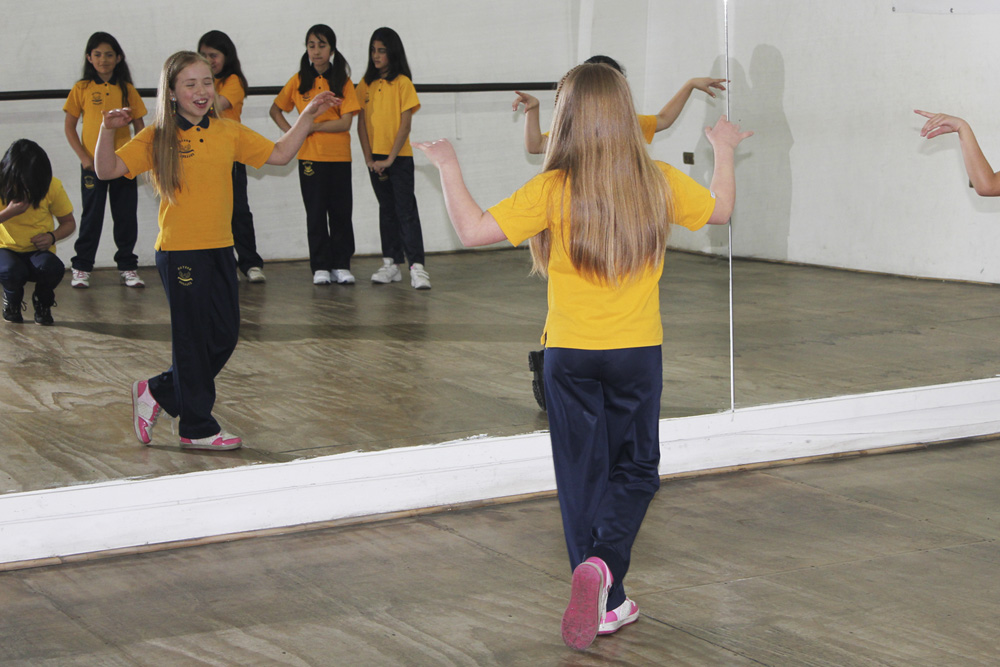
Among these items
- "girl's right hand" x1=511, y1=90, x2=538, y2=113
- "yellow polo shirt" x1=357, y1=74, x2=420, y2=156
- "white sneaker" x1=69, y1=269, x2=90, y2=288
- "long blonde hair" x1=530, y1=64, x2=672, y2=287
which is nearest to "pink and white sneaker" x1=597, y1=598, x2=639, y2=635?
"long blonde hair" x1=530, y1=64, x2=672, y2=287

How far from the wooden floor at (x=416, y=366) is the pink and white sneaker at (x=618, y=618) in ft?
3.70

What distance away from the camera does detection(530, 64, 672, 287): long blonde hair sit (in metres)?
2.10

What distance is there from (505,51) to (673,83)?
3606mm

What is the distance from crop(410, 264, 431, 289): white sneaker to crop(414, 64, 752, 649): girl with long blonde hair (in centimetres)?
362

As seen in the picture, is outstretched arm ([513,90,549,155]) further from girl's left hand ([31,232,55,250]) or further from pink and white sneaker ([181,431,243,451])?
girl's left hand ([31,232,55,250])

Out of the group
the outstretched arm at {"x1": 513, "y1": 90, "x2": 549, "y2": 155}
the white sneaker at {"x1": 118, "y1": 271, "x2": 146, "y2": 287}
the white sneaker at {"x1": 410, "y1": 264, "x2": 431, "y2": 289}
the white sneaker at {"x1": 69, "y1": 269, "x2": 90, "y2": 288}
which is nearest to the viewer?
the outstretched arm at {"x1": 513, "y1": 90, "x2": 549, "y2": 155}

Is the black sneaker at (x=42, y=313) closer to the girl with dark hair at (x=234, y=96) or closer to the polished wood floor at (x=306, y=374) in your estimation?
the polished wood floor at (x=306, y=374)

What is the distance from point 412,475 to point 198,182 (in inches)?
40.4

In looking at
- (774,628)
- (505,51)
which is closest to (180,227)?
(774,628)

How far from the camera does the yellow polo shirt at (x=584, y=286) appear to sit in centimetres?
212

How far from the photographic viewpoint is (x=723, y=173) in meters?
2.31

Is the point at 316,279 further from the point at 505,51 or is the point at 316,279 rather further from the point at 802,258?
the point at 802,258

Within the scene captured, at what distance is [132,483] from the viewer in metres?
2.88

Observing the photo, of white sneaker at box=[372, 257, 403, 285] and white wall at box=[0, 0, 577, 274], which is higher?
white wall at box=[0, 0, 577, 274]
